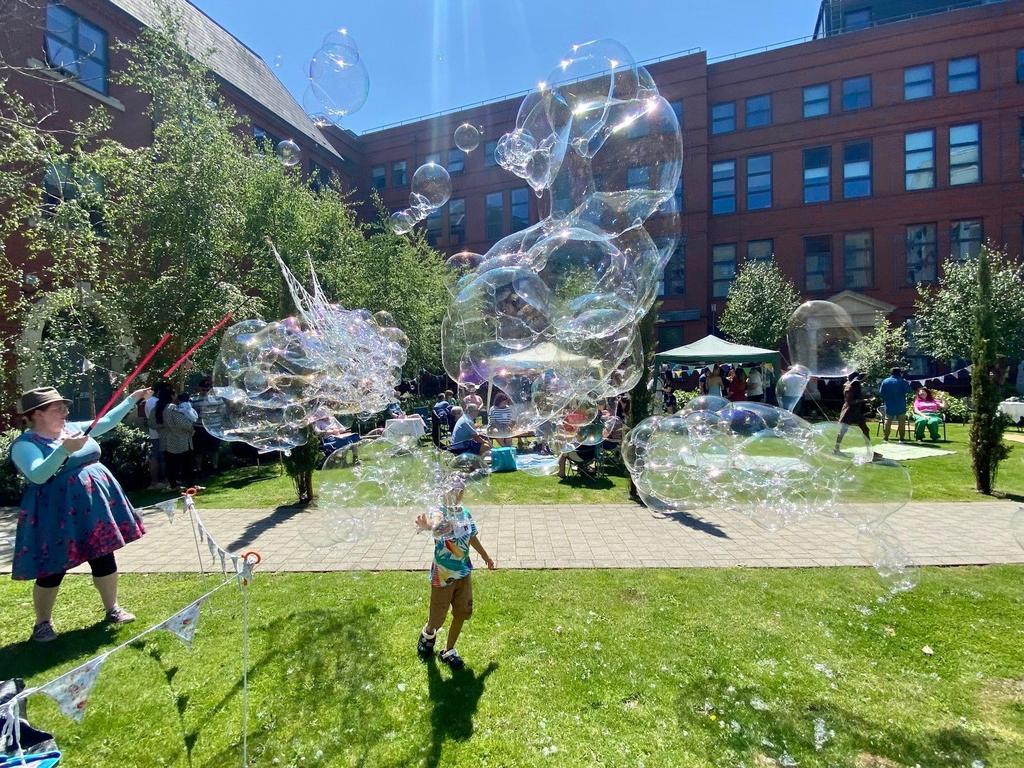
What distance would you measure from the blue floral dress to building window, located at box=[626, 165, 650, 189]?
438cm

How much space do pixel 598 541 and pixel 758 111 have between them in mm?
32211

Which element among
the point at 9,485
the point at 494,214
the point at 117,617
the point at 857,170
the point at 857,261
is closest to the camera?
the point at 117,617

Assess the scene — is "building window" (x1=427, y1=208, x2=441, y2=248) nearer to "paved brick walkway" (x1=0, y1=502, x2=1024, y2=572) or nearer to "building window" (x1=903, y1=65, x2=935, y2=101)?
"building window" (x1=903, y1=65, x2=935, y2=101)

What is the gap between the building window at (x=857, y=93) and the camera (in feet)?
92.2

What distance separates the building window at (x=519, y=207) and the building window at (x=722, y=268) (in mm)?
12006

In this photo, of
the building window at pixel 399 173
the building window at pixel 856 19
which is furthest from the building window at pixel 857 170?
the building window at pixel 399 173

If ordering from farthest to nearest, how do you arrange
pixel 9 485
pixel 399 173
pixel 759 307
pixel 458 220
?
pixel 458 220 < pixel 399 173 < pixel 759 307 < pixel 9 485

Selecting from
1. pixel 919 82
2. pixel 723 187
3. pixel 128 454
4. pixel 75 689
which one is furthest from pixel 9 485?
pixel 919 82

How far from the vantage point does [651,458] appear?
430 cm

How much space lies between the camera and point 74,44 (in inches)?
603

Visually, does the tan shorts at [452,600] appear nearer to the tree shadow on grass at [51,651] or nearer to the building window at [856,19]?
the tree shadow on grass at [51,651]

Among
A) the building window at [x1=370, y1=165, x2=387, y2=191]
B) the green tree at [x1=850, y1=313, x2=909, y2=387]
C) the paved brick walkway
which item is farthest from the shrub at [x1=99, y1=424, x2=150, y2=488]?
the building window at [x1=370, y1=165, x2=387, y2=191]

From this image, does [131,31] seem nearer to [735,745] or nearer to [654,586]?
[654,586]

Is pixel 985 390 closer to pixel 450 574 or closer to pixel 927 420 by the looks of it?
pixel 927 420
